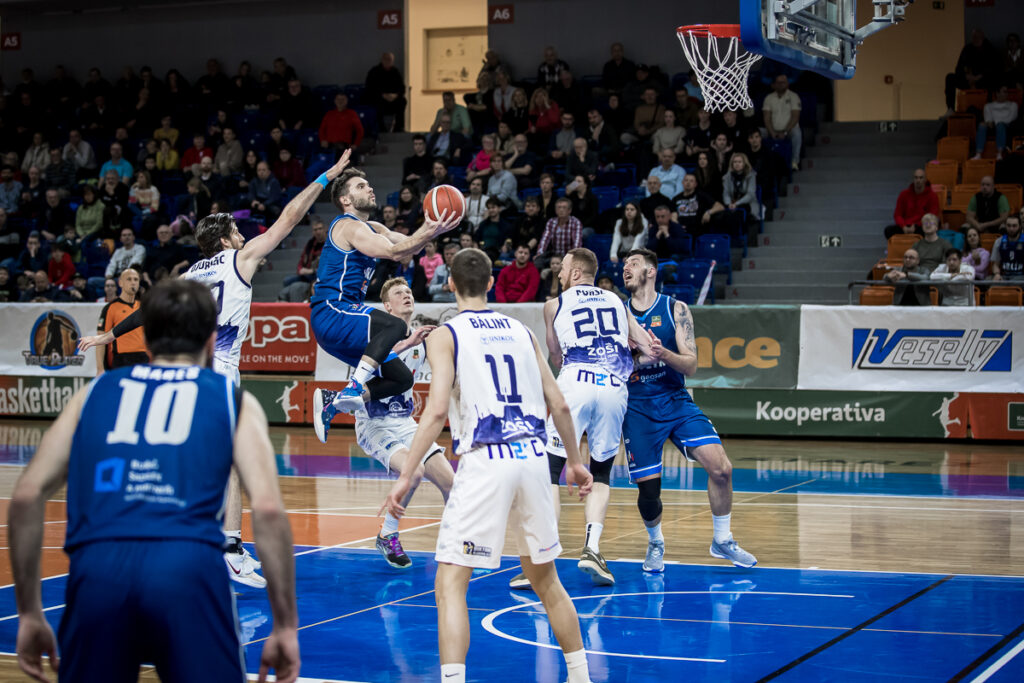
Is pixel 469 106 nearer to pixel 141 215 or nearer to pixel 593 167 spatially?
pixel 593 167

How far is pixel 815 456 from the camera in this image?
47.8 ft

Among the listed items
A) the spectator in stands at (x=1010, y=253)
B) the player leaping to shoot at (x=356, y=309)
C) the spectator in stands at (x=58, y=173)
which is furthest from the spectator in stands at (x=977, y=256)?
the spectator in stands at (x=58, y=173)

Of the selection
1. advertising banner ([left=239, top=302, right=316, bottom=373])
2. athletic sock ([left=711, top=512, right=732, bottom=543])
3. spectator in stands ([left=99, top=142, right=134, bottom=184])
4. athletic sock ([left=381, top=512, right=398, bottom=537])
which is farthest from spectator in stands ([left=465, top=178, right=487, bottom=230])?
athletic sock ([left=711, top=512, right=732, bottom=543])

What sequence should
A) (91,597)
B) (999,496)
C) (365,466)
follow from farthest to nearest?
(365,466) < (999,496) < (91,597)

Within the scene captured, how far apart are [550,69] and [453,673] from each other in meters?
18.7

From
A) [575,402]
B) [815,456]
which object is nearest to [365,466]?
[815,456]

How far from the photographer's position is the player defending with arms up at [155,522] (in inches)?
125

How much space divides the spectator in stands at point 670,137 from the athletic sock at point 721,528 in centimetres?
1229

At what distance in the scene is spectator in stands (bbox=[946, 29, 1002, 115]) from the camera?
790 inches

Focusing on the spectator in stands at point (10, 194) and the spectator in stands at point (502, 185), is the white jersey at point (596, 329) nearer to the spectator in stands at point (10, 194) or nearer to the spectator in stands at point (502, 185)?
the spectator in stands at point (502, 185)

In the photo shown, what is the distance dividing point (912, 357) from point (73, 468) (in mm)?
13636

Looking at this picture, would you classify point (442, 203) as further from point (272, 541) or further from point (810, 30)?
point (272, 541)

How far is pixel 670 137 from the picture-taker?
65.6 ft

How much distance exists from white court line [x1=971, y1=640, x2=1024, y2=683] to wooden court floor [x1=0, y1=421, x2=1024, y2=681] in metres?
2.10
